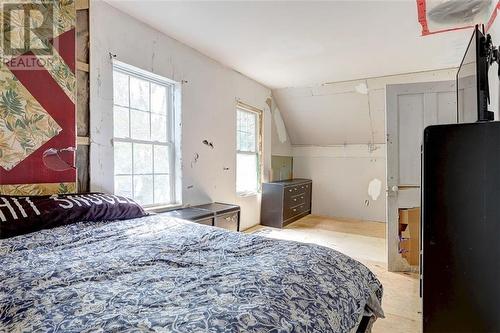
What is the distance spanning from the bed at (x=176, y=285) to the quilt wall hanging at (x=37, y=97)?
615 mm

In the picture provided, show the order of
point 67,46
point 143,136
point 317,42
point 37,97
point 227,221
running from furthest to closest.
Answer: point 227,221, point 317,42, point 143,136, point 67,46, point 37,97

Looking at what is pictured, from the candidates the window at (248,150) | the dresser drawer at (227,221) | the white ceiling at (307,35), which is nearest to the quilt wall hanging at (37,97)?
the white ceiling at (307,35)

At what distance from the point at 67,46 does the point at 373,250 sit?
3.92 metres

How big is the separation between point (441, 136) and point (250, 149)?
379cm

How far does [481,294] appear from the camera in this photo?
97 cm

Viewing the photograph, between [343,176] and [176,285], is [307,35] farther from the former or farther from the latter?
[343,176]

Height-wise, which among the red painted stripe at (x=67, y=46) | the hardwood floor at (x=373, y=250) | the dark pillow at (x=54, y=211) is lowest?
the hardwood floor at (x=373, y=250)

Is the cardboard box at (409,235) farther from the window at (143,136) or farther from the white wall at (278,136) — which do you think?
the white wall at (278,136)

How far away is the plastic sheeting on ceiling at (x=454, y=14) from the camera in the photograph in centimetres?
224

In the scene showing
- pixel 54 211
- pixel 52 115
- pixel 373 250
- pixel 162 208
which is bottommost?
pixel 373 250

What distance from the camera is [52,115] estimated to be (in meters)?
2.03

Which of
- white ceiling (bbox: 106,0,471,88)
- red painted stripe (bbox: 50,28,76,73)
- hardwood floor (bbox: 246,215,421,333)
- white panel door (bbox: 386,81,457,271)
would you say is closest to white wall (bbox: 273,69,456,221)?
hardwood floor (bbox: 246,215,421,333)

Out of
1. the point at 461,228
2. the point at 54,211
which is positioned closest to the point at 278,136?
the point at 54,211

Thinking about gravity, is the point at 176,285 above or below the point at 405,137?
below
